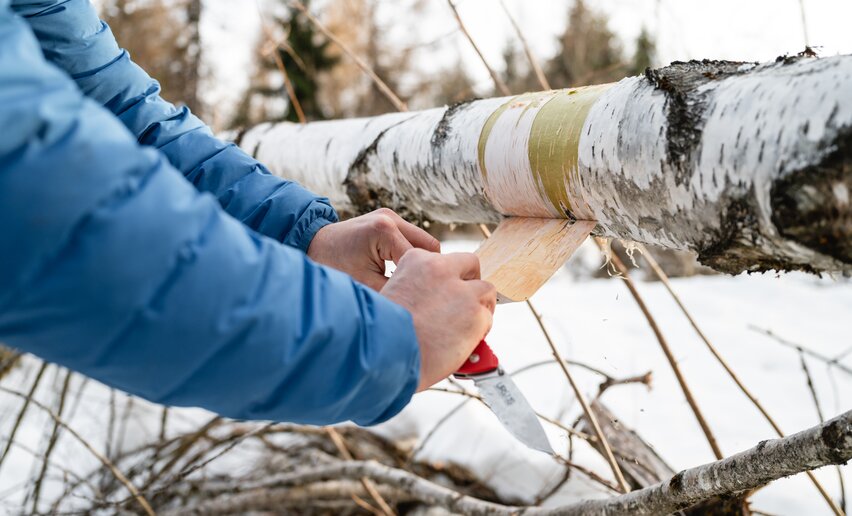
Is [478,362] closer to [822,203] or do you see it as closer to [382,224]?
[382,224]

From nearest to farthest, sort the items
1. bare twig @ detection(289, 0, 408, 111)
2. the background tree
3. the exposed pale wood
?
1. the exposed pale wood
2. bare twig @ detection(289, 0, 408, 111)
3. the background tree


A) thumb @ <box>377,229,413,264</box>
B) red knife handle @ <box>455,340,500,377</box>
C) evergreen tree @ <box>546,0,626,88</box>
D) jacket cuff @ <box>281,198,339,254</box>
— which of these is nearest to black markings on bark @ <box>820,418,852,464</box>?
red knife handle @ <box>455,340,500,377</box>

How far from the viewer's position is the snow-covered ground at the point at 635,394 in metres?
2.68

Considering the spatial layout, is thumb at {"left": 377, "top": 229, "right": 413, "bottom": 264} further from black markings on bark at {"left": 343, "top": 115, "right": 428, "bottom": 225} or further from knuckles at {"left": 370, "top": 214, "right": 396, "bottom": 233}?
black markings on bark at {"left": 343, "top": 115, "right": 428, "bottom": 225}

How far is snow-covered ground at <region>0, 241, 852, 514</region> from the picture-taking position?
2.68 m

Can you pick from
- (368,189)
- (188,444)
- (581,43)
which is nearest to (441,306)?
(368,189)

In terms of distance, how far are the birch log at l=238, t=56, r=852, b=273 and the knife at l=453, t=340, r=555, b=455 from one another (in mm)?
380

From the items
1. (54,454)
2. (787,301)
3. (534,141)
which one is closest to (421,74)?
(787,301)

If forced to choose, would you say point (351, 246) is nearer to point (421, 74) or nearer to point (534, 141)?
point (534, 141)

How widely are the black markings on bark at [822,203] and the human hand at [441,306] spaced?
438 millimetres

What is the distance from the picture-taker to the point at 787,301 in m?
5.49

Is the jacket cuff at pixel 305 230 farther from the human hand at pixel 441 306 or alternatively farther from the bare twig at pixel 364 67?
the bare twig at pixel 364 67

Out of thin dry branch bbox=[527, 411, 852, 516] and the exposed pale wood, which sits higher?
the exposed pale wood

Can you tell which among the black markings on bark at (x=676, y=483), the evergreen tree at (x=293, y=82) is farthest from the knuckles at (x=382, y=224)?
the evergreen tree at (x=293, y=82)
